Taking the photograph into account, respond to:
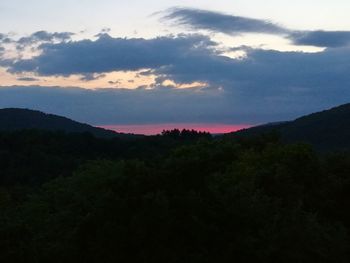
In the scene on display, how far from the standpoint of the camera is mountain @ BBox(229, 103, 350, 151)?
7312cm

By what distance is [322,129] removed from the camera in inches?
3184

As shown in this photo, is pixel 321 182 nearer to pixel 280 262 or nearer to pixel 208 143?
pixel 208 143

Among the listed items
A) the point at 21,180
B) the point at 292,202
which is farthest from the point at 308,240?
the point at 21,180

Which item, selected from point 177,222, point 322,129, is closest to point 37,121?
point 322,129

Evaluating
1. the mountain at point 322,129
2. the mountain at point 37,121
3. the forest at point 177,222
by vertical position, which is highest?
the mountain at point 37,121

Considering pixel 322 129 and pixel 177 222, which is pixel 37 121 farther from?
pixel 177 222

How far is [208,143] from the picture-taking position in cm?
2872

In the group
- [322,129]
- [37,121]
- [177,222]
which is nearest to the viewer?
[177,222]

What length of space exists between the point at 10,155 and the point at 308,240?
224 ft

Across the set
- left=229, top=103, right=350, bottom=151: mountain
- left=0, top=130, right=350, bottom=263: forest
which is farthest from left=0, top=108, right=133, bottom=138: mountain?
left=0, top=130, right=350, bottom=263: forest

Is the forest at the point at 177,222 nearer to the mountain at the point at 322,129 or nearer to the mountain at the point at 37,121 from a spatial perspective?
the mountain at the point at 322,129

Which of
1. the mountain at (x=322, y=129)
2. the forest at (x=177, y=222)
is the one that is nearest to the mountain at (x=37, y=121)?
the mountain at (x=322, y=129)

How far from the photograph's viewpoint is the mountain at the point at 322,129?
7312cm

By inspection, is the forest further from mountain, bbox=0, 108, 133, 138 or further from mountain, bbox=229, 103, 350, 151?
mountain, bbox=0, 108, 133, 138
